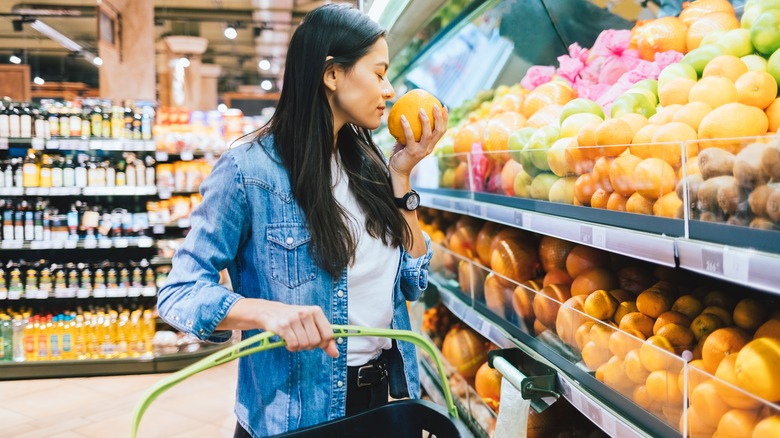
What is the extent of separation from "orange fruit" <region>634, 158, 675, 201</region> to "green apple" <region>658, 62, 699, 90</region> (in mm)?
328

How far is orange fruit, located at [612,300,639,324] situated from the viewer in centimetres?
161

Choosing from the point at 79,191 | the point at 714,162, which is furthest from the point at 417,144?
the point at 79,191

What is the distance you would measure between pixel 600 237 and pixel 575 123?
0.43m

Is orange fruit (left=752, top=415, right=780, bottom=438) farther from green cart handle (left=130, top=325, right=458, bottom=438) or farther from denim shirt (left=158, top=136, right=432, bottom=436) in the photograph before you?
denim shirt (left=158, top=136, right=432, bottom=436)

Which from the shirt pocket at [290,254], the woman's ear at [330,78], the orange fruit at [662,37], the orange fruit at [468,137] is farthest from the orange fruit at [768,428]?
the orange fruit at [468,137]

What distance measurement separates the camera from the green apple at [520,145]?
6.42ft

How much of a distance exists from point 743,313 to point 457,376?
1534 millimetres

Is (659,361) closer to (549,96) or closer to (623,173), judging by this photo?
(623,173)

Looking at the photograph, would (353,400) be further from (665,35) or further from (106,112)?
(106,112)

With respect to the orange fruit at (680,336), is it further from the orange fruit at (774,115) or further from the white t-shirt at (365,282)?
the white t-shirt at (365,282)

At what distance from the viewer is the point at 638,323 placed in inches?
60.6

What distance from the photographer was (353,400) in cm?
133

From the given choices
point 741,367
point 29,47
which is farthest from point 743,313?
point 29,47

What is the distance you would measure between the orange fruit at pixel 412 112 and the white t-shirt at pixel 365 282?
189mm
